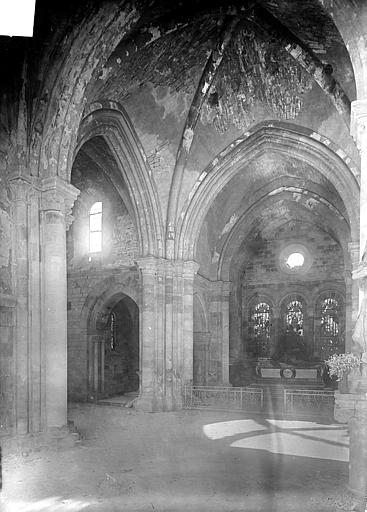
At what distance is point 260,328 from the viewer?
2375 centimetres

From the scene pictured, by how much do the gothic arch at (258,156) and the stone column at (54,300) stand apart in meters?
6.68

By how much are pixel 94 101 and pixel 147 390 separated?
27.5ft

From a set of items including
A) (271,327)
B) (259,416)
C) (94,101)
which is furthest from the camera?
(271,327)

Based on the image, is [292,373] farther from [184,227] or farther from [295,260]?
[184,227]

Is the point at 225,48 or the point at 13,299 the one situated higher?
the point at 225,48

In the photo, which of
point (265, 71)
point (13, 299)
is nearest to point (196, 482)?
point (13, 299)

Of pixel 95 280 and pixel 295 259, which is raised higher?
pixel 295 259

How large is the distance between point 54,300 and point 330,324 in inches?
637

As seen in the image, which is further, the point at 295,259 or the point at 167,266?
the point at 295,259

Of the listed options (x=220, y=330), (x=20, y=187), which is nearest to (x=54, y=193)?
(x=20, y=187)

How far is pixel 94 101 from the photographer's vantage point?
38.6ft

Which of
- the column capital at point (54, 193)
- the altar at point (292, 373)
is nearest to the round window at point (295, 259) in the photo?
the altar at point (292, 373)

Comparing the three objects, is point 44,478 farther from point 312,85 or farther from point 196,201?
point 312,85

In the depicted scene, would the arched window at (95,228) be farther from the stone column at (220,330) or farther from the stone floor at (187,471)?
the stone floor at (187,471)
